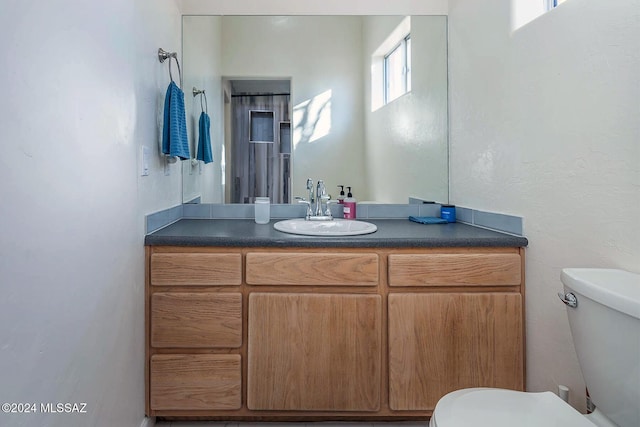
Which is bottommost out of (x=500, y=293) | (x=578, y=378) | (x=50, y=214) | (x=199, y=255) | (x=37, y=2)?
(x=578, y=378)

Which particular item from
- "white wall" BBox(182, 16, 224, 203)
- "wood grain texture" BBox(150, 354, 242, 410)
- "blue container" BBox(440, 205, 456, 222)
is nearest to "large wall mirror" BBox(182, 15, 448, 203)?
"white wall" BBox(182, 16, 224, 203)

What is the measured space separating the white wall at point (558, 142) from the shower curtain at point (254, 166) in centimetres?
101

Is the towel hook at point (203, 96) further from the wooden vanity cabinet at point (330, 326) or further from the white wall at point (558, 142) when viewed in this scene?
the white wall at point (558, 142)

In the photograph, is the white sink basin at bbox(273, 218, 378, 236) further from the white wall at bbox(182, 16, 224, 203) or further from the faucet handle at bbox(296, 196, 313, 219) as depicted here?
the white wall at bbox(182, 16, 224, 203)

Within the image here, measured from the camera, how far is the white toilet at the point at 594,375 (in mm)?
884

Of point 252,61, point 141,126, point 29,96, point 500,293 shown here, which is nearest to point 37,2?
point 29,96

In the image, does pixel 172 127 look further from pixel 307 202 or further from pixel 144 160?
pixel 307 202

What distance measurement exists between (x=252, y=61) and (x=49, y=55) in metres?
1.35

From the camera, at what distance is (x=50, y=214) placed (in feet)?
2.96

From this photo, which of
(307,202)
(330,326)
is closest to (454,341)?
(330,326)

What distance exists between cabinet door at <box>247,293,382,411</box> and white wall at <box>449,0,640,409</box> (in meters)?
0.63

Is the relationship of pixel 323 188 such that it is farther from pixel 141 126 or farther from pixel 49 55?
pixel 49 55

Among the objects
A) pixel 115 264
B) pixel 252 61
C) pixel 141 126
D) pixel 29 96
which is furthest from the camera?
pixel 252 61

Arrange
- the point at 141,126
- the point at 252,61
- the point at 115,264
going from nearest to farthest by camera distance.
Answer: the point at 115,264, the point at 141,126, the point at 252,61
